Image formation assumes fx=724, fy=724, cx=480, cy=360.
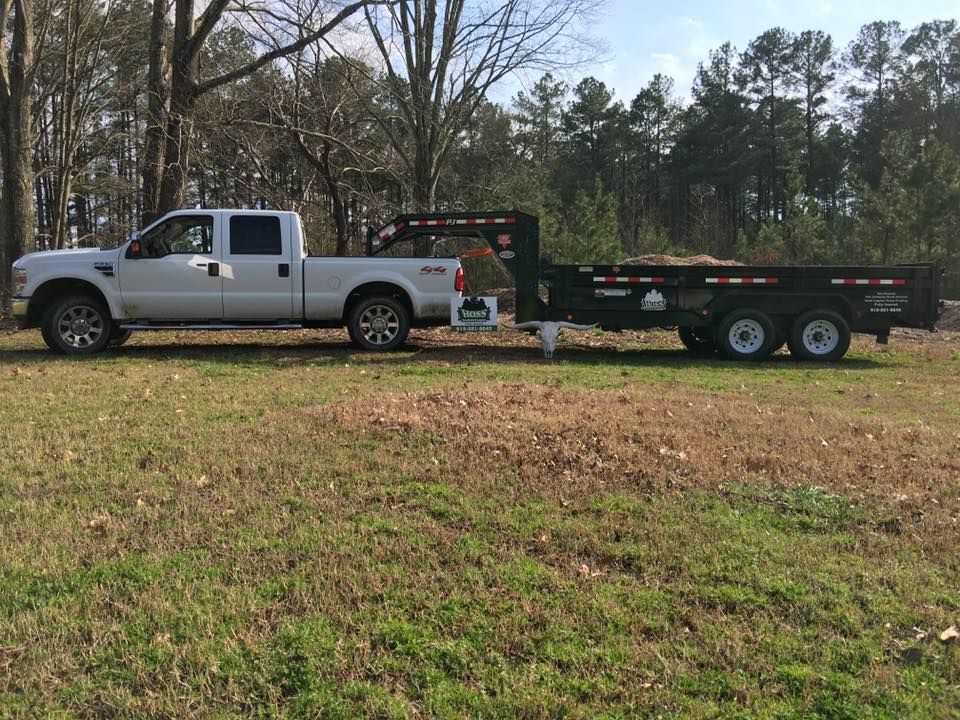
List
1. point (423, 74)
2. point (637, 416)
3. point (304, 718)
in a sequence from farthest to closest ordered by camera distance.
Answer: point (423, 74)
point (637, 416)
point (304, 718)

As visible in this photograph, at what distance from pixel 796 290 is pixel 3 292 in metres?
16.8

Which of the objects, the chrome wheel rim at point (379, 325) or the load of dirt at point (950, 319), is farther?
the load of dirt at point (950, 319)

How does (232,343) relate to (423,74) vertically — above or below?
below

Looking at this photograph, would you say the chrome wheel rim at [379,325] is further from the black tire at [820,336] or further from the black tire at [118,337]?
the black tire at [820,336]

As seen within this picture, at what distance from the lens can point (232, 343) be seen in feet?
42.1

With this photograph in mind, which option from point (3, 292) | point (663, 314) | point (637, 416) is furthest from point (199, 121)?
point (637, 416)

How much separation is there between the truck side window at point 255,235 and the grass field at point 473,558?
4.14 metres

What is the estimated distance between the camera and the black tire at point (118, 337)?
36.5 feet

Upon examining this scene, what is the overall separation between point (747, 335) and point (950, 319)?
11.4 meters

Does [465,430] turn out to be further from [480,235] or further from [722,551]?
[480,235]

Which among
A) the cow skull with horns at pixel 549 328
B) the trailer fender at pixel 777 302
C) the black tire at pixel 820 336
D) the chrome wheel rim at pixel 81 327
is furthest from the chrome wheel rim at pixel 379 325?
the black tire at pixel 820 336

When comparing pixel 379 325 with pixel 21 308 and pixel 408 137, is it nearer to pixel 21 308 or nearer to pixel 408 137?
pixel 21 308

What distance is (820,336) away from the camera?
1180 centimetres

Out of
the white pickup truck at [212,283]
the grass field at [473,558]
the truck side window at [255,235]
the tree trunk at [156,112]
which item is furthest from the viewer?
the tree trunk at [156,112]
